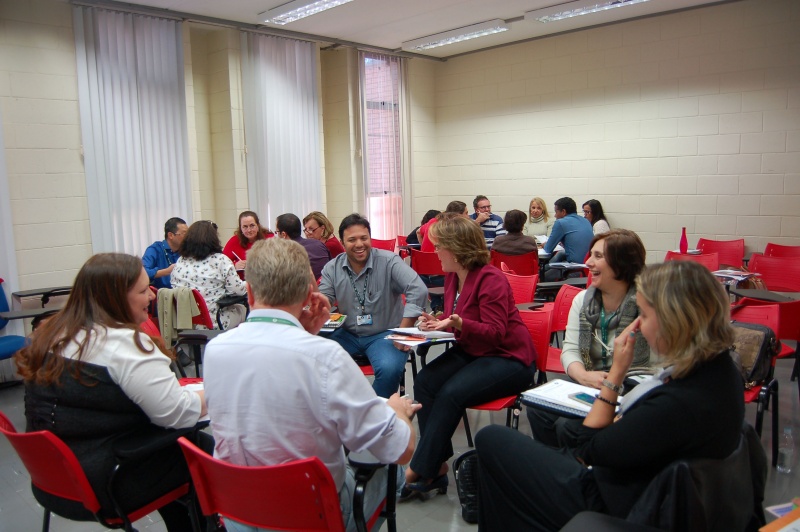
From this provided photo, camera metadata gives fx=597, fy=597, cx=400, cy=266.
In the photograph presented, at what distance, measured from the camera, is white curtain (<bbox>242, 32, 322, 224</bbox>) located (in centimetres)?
657

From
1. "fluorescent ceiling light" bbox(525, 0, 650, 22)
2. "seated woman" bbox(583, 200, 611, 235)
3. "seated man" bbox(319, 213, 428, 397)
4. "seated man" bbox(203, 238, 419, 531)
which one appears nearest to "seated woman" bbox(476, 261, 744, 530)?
"seated man" bbox(203, 238, 419, 531)

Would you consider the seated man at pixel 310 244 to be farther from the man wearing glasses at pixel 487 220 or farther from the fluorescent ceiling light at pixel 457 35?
the fluorescent ceiling light at pixel 457 35

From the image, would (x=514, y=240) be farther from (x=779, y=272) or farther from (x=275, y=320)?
(x=275, y=320)

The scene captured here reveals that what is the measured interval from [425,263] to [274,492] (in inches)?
166

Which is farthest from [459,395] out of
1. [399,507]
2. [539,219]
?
[539,219]

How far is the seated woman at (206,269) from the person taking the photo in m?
4.23

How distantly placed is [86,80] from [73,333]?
4269 millimetres

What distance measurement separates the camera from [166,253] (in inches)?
205

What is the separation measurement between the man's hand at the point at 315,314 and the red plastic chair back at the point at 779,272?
423cm

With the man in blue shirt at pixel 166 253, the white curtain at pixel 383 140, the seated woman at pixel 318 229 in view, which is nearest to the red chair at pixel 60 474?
the man in blue shirt at pixel 166 253

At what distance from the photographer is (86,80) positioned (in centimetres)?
527

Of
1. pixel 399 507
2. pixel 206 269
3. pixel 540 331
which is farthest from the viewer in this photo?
pixel 206 269

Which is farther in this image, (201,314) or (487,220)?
(487,220)

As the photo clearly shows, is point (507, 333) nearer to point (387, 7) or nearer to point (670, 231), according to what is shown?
point (387, 7)
